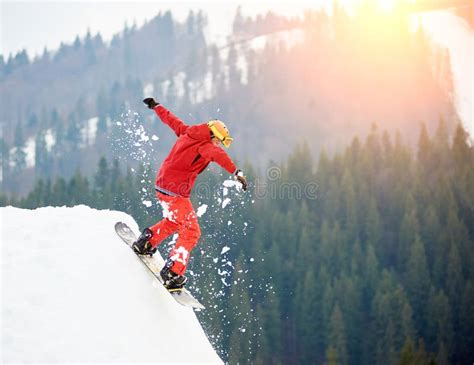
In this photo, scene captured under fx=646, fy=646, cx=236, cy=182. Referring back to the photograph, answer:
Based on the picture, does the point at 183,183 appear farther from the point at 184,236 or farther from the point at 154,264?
the point at 154,264

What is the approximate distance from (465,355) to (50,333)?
232ft

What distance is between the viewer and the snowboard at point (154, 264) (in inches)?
386

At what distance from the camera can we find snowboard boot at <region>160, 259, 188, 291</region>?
9805 mm

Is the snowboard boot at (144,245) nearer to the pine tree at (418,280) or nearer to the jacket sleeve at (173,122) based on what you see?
the jacket sleeve at (173,122)

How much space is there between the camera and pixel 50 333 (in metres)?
7.26

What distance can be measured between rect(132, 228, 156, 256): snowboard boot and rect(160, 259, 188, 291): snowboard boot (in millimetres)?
395

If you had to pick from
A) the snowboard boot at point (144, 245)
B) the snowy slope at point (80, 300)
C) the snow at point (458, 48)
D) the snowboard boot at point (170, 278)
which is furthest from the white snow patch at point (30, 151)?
the snowy slope at point (80, 300)

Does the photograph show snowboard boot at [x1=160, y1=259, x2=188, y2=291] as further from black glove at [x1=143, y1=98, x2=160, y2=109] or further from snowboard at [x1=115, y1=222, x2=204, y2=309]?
black glove at [x1=143, y1=98, x2=160, y2=109]

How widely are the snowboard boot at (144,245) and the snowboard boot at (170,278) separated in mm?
395

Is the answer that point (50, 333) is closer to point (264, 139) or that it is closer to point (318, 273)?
point (318, 273)

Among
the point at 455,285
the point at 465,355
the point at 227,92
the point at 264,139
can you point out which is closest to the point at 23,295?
the point at 465,355

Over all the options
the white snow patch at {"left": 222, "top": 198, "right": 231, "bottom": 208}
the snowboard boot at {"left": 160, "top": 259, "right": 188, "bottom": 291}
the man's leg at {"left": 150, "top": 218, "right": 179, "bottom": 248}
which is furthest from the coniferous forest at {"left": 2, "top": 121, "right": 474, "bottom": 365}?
the snowboard boot at {"left": 160, "top": 259, "right": 188, "bottom": 291}

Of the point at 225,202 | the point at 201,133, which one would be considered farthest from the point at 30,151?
the point at 201,133

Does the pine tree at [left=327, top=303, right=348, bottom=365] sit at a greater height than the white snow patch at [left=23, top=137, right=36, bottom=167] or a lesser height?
lesser
